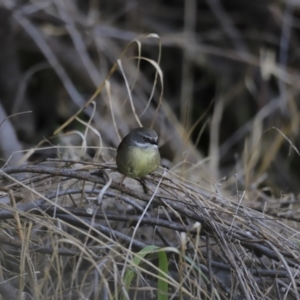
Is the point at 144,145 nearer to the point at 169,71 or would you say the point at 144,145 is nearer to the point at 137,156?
the point at 137,156

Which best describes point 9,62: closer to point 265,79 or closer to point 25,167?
point 265,79

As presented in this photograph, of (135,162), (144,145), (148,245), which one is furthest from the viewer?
(144,145)

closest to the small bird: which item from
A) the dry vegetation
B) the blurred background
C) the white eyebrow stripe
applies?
the white eyebrow stripe

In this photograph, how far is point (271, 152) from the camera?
15.1 ft

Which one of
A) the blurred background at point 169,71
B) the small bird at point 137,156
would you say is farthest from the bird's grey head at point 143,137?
the blurred background at point 169,71

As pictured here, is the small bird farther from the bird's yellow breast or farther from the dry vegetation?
the dry vegetation

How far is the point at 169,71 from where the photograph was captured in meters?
6.40

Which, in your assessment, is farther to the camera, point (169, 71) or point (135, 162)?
point (169, 71)

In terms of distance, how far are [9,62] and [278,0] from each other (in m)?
2.30

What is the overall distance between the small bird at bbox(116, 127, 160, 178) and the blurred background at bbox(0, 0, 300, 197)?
2093 mm

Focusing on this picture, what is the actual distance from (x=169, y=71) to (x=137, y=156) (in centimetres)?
389

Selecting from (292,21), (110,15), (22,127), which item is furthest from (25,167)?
(292,21)

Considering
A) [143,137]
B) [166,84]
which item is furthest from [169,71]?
[143,137]

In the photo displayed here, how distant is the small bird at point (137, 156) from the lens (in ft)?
8.46
